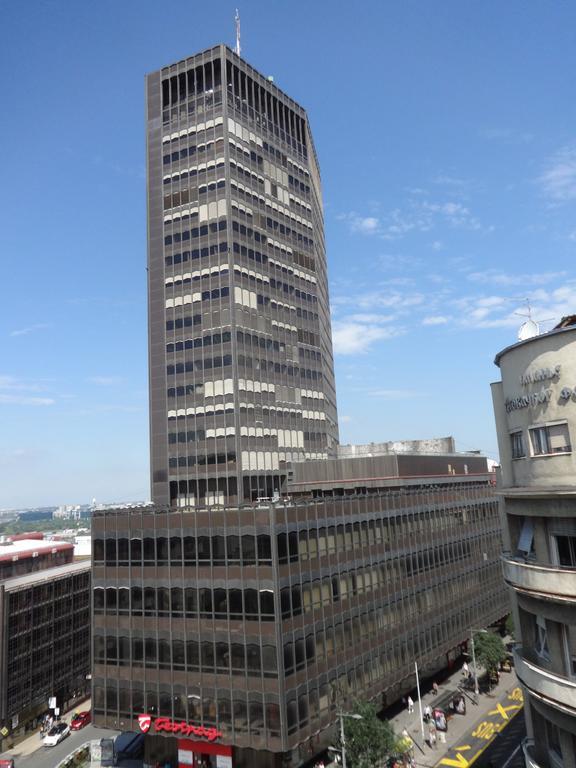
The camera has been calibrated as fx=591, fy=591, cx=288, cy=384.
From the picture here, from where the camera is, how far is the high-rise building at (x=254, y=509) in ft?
159

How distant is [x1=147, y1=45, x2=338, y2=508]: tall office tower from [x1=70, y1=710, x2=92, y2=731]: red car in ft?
93.2

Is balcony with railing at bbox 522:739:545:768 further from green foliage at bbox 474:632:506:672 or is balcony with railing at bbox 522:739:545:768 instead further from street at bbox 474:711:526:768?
green foliage at bbox 474:632:506:672

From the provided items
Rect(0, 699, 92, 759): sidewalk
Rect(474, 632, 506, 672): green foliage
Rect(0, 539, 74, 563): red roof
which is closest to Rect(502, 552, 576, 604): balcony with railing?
Rect(474, 632, 506, 672): green foliage

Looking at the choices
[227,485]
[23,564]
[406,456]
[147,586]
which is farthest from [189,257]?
[23,564]

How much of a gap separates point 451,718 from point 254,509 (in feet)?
113

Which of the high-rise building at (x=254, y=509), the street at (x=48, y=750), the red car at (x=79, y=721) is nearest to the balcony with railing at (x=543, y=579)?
the high-rise building at (x=254, y=509)

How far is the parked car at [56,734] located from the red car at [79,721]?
0.73 meters

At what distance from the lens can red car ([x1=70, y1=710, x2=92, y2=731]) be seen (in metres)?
73.0

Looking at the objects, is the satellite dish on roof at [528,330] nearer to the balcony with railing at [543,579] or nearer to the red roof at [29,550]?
the balcony with railing at [543,579]

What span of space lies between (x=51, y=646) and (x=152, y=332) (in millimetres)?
44752

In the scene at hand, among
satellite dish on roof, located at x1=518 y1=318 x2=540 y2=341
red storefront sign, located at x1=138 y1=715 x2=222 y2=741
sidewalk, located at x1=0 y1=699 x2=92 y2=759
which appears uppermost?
satellite dish on roof, located at x1=518 y1=318 x2=540 y2=341

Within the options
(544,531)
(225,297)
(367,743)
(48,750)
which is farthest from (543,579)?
(48,750)

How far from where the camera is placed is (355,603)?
5666cm

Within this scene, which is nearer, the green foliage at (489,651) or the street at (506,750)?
the street at (506,750)
